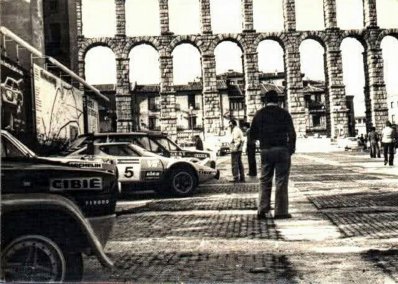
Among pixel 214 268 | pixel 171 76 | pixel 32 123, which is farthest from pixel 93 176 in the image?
pixel 171 76

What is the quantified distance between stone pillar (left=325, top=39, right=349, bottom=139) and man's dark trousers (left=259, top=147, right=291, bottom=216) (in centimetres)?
3992

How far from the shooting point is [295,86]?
46.8 meters

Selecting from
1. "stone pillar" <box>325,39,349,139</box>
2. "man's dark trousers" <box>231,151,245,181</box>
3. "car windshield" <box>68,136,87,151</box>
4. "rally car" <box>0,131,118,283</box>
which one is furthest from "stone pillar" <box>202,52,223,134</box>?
"rally car" <box>0,131,118,283</box>

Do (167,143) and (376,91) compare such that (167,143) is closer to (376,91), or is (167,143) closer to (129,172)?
(129,172)

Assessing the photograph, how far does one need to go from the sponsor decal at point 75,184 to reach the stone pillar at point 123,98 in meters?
41.8

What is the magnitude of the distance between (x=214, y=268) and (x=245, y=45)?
43.5 m

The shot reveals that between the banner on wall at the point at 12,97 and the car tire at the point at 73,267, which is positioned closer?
the car tire at the point at 73,267

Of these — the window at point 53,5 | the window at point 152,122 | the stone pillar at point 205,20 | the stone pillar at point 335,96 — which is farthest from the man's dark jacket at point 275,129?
the window at point 152,122

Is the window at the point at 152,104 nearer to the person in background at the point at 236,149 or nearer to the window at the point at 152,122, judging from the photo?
the window at the point at 152,122

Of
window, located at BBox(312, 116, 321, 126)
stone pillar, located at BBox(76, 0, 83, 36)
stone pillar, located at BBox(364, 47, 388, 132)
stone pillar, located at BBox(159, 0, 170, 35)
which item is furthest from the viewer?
window, located at BBox(312, 116, 321, 126)

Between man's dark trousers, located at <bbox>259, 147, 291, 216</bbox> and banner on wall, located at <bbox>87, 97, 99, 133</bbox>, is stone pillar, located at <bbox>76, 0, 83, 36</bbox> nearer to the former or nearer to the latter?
banner on wall, located at <bbox>87, 97, 99, 133</bbox>

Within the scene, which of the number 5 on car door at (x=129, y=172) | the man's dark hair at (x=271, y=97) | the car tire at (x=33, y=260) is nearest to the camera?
the car tire at (x=33, y=260)

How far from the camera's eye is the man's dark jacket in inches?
297

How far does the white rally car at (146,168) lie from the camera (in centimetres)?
1134
